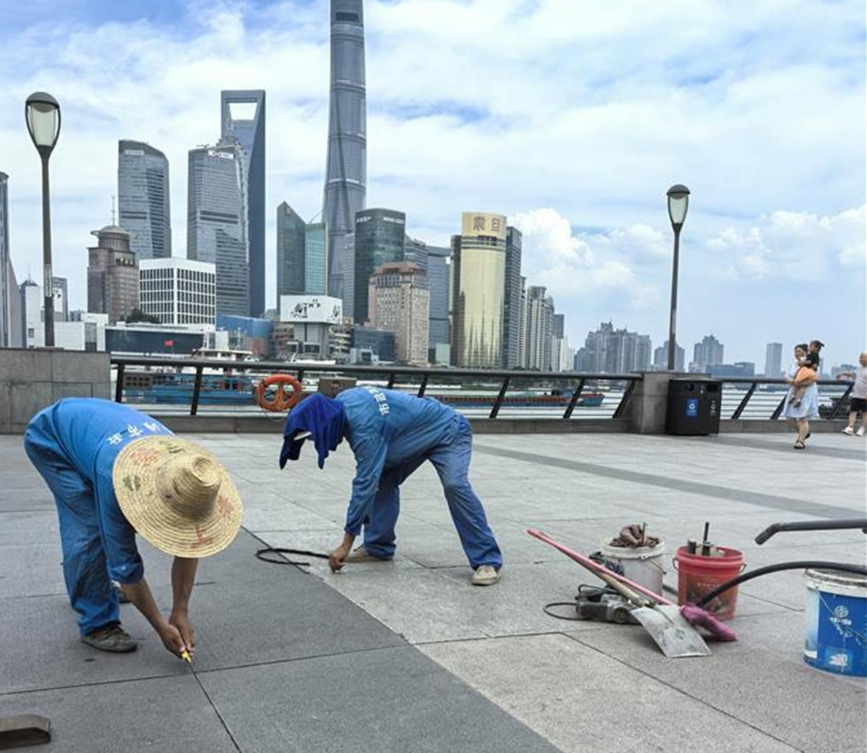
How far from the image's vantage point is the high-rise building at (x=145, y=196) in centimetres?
12781

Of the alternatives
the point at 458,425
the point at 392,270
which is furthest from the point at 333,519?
the point at 392,270

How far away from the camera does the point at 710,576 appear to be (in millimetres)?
3930

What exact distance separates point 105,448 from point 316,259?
516ft

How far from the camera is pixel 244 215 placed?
197000mm

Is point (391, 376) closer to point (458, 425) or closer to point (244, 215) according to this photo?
point (458, 425)

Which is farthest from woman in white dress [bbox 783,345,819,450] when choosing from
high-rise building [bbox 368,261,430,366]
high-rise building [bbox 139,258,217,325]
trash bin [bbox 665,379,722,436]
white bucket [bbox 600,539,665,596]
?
high-rise building [bbox 139,258,217,325]

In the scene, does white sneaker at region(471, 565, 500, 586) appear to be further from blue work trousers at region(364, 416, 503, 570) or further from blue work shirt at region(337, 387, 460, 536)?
blue work shirt at region(337, 387, 460, 536)

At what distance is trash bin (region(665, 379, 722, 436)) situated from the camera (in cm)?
1481

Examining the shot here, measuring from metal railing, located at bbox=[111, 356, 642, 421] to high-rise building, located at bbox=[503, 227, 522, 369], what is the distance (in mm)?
25003

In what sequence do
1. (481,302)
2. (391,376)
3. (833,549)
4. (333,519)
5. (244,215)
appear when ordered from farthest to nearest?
(244,215), (481,302), (391,376), (333,519), (833,549)

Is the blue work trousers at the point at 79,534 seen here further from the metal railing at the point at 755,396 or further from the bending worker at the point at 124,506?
the metal railing at the point at 755,396

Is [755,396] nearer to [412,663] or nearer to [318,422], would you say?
[318,422]

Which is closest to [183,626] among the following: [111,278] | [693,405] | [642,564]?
[642,564]

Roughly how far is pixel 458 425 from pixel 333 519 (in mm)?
1814
